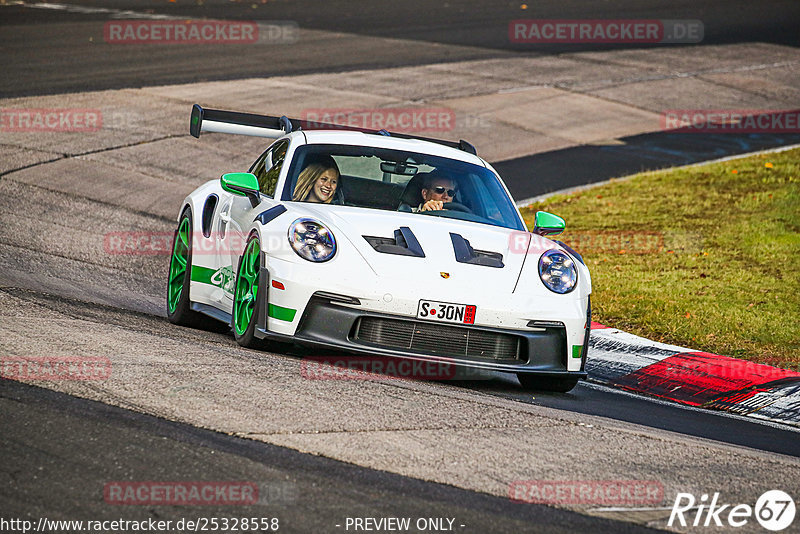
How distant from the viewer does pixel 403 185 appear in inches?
324

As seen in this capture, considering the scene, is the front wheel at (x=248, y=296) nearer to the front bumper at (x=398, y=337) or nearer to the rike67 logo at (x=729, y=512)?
the front bumper at (x=398, y=337)

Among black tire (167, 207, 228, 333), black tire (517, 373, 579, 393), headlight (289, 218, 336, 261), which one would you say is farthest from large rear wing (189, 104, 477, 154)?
black tire (517, 373, 579, 393)

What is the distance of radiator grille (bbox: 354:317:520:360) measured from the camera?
21.3ft

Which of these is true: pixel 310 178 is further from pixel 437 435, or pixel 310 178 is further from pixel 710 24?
pixel 710 24

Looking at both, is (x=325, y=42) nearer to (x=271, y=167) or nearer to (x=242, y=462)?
(x=271, y=167)

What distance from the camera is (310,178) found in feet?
25.3

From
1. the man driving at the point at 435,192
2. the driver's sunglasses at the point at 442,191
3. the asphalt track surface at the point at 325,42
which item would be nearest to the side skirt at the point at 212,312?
the man driving at the point at 435,192

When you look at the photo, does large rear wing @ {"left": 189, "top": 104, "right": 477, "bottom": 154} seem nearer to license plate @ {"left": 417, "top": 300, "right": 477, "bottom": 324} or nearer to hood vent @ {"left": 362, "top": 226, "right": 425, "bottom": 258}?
hood vent @ {"left": 362, "top": 226, "right": 425, "bottom": 258}

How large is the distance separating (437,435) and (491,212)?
2.94 m

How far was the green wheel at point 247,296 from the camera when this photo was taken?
6.85 metres

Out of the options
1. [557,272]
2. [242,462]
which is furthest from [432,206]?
[242,462]

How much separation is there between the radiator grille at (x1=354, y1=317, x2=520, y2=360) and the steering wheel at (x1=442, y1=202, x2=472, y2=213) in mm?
1490

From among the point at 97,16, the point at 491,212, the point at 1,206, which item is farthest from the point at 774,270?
the point at 97,16

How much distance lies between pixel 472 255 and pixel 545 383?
969mm
